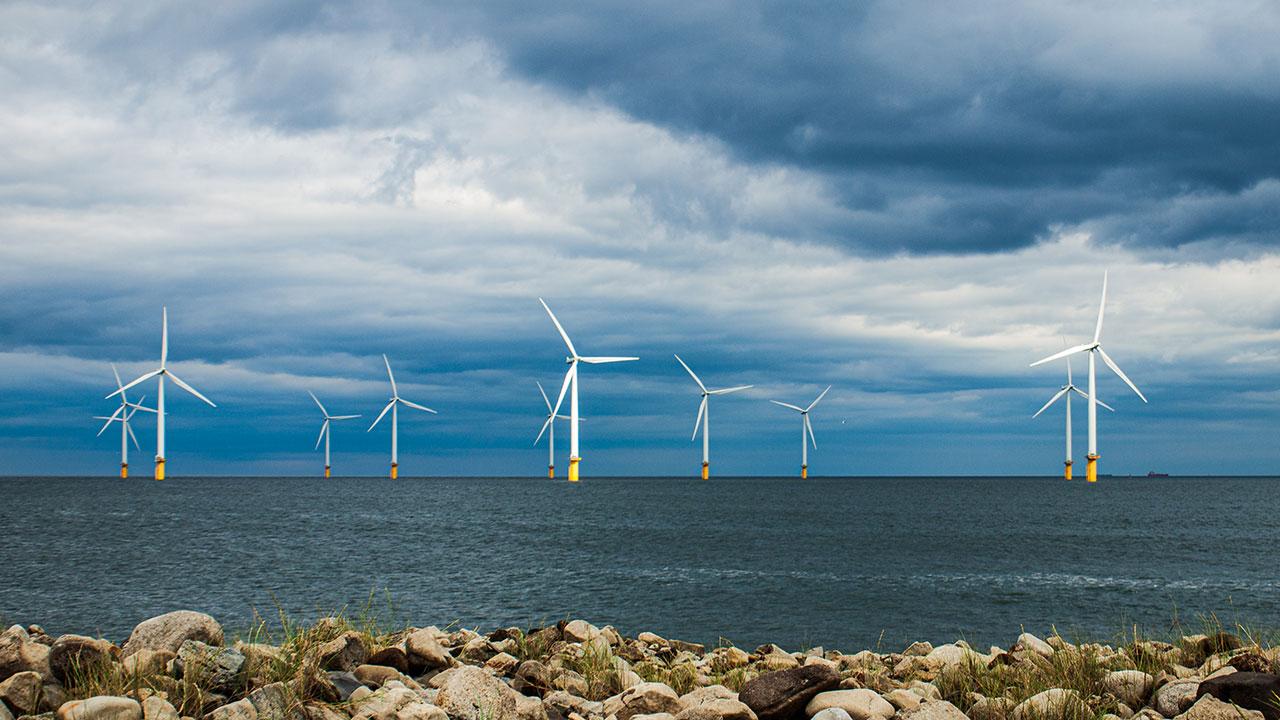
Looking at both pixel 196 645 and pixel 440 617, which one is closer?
pixel 196 645

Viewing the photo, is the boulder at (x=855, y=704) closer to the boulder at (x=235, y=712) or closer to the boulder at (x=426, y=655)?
the boulder at (x=426, y=655)

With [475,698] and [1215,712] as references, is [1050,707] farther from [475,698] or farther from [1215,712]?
[475,698]

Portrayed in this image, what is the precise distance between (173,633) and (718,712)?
7626 millimetres

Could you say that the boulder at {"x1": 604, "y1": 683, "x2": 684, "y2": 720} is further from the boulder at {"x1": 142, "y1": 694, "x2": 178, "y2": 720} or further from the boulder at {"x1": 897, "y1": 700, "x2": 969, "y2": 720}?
the boulder at {"x1": 142, "y1": 694, "x2": 178, "y2": 720}

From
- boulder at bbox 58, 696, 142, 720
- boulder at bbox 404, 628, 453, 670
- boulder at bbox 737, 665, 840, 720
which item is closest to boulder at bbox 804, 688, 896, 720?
boulder at bbox 737, 665, 840, 720

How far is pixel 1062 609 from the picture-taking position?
47.2 m

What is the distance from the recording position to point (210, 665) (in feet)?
41.5

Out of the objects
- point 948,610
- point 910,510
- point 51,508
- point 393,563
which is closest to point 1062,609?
point 948,610

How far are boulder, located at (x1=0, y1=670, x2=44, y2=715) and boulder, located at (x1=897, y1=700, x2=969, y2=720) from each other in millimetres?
11099

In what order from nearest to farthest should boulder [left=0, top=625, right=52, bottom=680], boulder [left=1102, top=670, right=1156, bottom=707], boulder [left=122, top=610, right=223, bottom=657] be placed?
boulder [left=0, top=625, right=52, bottom=680] → boulder [left=122, top=610, right=223, bottom=657] → boulder [left=1102, top=670, right=1156, bottom=707]

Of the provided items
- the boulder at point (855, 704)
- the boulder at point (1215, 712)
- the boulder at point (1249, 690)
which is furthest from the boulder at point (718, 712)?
the boulder at point (1249, 690)

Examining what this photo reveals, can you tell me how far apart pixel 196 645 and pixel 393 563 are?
55.0m

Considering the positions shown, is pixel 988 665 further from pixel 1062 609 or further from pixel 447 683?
pixel 1062 609

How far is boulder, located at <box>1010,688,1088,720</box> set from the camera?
13398 millimetres
